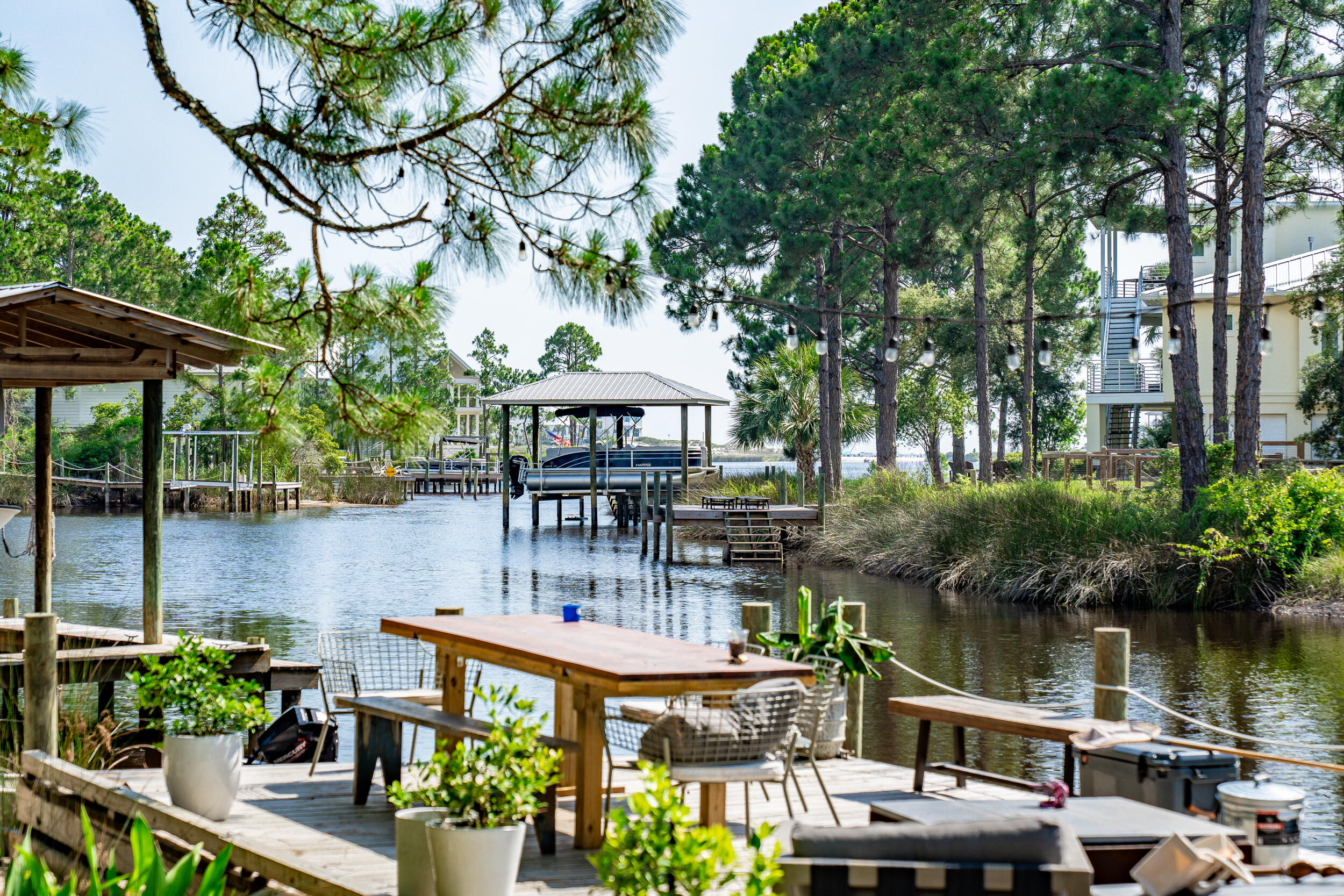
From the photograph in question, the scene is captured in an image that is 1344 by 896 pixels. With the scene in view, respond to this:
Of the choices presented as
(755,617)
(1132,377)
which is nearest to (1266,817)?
(755,617)

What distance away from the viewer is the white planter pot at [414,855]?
15.0 feet

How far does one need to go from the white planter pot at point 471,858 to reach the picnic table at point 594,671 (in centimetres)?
82

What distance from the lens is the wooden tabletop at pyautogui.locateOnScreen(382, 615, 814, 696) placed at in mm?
5055

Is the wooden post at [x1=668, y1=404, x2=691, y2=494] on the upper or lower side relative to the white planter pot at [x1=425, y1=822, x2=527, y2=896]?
upper

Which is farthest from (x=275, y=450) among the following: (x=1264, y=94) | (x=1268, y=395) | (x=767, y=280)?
(x=1268, y=395)

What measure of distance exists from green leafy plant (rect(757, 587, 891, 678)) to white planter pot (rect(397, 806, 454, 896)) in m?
2.71

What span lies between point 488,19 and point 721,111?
3612 cm

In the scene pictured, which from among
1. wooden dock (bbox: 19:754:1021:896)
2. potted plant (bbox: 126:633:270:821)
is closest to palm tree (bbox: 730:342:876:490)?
wooden dock (bbox: 19:754:1021:896)

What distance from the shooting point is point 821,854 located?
3627mm

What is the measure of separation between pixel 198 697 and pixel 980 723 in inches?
141

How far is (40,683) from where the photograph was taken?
6598 millimetres

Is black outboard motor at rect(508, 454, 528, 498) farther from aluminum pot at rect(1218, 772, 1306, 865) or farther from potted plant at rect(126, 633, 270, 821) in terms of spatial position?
aluminum pot at rect(1218, 772, 1306, 865)

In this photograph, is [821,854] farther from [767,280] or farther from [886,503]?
[767,280]

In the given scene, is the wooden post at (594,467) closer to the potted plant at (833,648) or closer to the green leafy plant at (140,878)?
the potted plant at (833,648)
